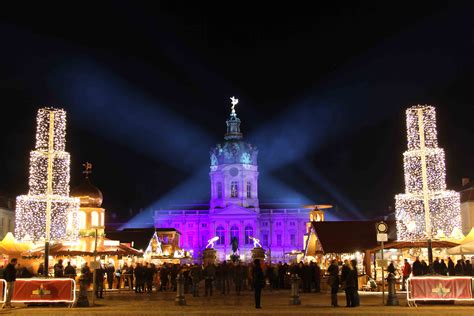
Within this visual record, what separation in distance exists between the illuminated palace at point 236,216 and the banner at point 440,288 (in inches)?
2861

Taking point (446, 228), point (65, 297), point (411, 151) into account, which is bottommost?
point (65, 297)

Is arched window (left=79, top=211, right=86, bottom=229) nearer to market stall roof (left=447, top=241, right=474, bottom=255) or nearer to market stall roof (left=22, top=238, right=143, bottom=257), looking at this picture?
market stall roof (left=22, top=238, right=143, bottom=257)

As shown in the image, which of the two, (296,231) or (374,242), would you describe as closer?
(374,242)

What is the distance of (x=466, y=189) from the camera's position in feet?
200

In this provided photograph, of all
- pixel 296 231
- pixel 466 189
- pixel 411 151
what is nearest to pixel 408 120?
pixel 411 151

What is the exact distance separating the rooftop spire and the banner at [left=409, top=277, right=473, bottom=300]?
77566 millimetres

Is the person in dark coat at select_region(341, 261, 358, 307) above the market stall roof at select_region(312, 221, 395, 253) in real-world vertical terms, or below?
below

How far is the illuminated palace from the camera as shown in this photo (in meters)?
93.6

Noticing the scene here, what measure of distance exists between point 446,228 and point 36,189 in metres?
20.7

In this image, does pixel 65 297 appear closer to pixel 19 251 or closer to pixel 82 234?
pixel 19 251

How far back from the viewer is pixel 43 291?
21500mm

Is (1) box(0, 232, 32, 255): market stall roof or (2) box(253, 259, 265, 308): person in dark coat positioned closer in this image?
(2) box(253, 259, 265, 308): person in dark coat

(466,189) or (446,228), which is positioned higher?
(466,189)

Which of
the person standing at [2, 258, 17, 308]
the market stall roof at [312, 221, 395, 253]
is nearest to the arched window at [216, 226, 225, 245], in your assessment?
the market stall roof at [312, 221, 395, 253]
